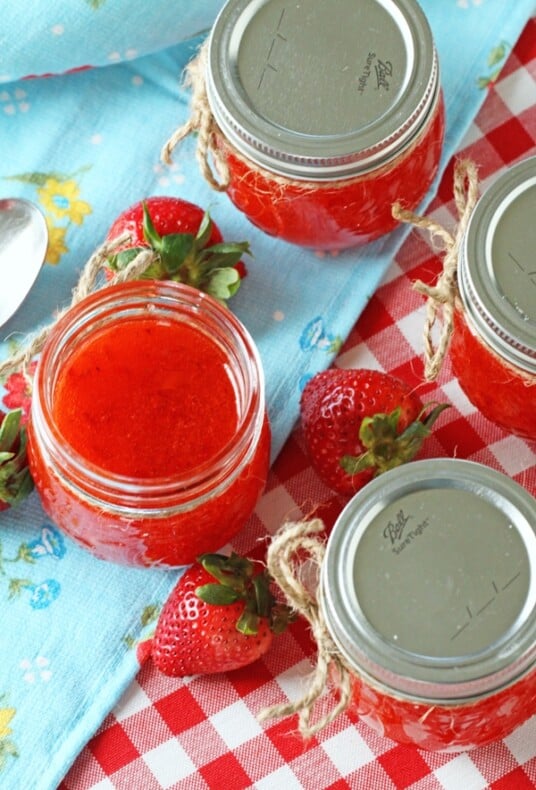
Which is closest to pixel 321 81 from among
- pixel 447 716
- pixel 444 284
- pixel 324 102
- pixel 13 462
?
pixel 324 102

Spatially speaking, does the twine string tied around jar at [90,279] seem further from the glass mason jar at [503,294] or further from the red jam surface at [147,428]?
the glass mason jar at [503,294]

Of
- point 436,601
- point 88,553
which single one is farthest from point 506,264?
point 88,553

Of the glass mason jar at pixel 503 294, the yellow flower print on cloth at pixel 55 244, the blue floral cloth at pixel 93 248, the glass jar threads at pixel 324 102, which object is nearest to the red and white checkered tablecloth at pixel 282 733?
the blue floral cloth at pixel 93 248

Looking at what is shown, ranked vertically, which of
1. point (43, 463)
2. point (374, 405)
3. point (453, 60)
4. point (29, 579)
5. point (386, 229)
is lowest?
point (29, 579)

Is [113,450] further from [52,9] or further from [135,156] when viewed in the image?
[52,9]

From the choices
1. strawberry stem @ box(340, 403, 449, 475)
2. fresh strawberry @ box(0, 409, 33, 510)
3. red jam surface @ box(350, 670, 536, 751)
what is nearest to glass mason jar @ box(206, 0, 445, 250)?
strawberry stem @ box(340, 403, 449, 475)

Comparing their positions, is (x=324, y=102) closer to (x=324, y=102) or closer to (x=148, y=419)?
(x=324, y=102)
